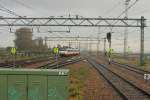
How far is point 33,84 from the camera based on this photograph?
37.0 feet

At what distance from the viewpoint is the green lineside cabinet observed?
11.2 metres

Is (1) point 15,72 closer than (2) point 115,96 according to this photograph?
Yes

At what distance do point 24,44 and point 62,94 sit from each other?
113 metres

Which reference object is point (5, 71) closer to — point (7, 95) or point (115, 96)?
point (7, 95)

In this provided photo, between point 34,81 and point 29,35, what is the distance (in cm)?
11538

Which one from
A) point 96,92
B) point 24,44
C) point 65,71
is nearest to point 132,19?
point 96,92

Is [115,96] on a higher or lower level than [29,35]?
lower

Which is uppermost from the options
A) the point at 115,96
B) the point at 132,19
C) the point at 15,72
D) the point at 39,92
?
the point at 132,19

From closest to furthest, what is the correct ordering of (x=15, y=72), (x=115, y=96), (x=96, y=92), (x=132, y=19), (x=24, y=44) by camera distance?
(x=15, y=72), (x=115, y=96), (x=96, y=92), (x=132, y=19), (x=24, y=44)

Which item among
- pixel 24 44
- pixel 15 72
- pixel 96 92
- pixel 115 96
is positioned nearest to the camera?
pixel 15 72

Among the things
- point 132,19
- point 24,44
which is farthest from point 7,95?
point 24,44

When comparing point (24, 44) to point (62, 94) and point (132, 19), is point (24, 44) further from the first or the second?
point (62, 94)

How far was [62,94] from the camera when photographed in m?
11.2

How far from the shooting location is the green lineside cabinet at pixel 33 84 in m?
11.2
